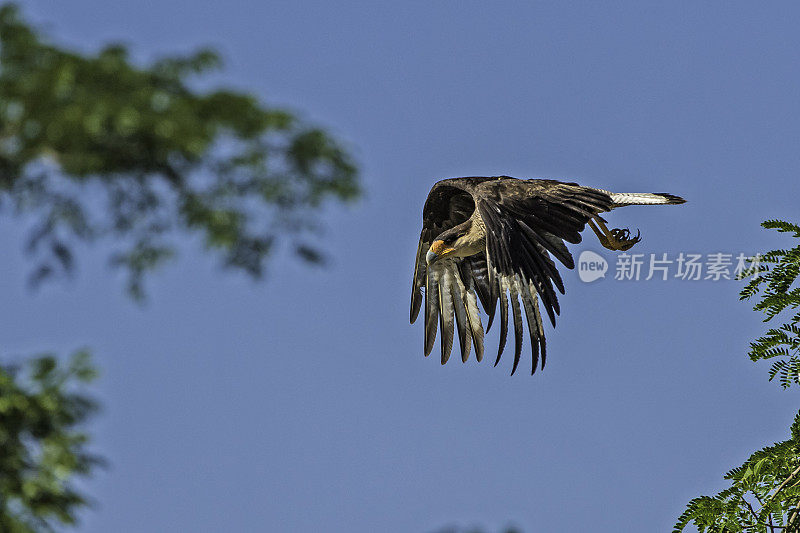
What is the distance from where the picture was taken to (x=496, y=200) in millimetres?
5367

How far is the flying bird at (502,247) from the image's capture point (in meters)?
4.82

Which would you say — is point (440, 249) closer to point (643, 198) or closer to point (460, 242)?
point (460, 242)

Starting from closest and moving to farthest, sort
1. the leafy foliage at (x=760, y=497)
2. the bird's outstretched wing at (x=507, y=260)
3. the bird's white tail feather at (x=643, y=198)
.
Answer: the leafy foliage at (x=760, y=497)
the bird's outstretched wing at (x=507, y=260)
the bird's white tail feather at (x=643, y=198)

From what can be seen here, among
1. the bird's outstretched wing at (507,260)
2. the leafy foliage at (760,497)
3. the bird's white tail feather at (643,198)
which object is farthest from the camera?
the bird's white tail feather at (643,198)

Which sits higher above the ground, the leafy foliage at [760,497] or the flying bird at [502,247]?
the flying bird at [502,247]

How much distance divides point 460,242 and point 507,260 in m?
1.33

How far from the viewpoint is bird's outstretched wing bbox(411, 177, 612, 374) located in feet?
15.7

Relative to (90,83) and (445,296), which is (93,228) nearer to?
(90,83)

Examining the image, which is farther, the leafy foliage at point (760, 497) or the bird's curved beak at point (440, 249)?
the bird's curved beak at point (440, 249)

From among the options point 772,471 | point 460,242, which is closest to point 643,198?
point 460,242

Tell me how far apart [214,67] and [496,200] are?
7.62ft

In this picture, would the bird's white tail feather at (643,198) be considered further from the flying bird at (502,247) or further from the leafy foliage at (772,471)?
the leafy foliage at (772,471)

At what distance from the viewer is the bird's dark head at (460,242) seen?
604cm

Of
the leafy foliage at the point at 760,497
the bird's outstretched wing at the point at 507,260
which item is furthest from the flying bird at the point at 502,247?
the leafy foliage at the point at 760,497
